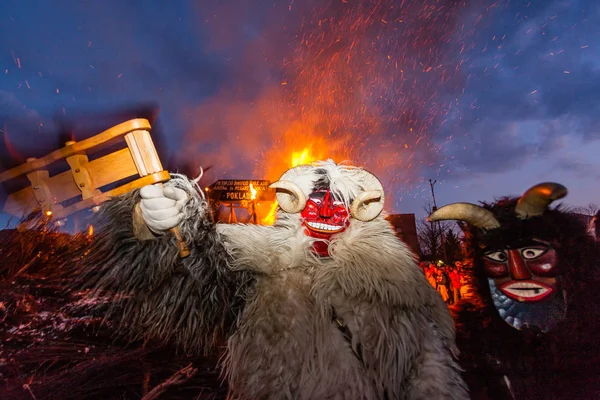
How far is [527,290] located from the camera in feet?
10.9

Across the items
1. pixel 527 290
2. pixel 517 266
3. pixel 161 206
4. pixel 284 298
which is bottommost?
pixel 527 290

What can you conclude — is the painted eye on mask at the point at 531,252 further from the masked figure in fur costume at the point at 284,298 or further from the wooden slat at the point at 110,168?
the wooden slat at the point at 110,168

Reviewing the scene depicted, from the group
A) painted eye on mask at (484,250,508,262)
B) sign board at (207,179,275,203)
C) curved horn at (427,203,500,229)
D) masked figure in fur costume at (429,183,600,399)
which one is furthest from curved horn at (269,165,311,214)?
sign board at (207,179,275,203)

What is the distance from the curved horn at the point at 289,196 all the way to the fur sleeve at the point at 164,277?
1.52 feet

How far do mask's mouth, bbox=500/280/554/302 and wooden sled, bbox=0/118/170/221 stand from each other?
132 inches

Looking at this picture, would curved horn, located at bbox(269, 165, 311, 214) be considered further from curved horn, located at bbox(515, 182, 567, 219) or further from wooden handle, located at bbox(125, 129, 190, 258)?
curved horn, located at bbox(515, 182, 567, 219)

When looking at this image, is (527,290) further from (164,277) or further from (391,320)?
(164,277)

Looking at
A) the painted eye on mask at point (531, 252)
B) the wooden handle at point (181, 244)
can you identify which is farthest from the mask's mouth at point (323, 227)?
the painted eye on mask at point (531, 252)

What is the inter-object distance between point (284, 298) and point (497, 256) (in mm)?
2634

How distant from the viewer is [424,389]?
1693mm

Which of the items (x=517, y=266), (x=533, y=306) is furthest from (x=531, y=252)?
(x=533, y=306)

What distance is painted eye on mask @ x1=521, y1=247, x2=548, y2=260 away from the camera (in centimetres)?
333

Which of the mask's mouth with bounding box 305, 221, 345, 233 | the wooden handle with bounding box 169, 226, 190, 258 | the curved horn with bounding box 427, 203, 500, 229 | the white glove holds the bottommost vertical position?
the curved horn with bounding box 427, 203, 500, 229

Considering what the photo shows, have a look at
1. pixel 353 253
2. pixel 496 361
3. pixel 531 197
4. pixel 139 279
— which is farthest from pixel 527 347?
pixel 139 279
